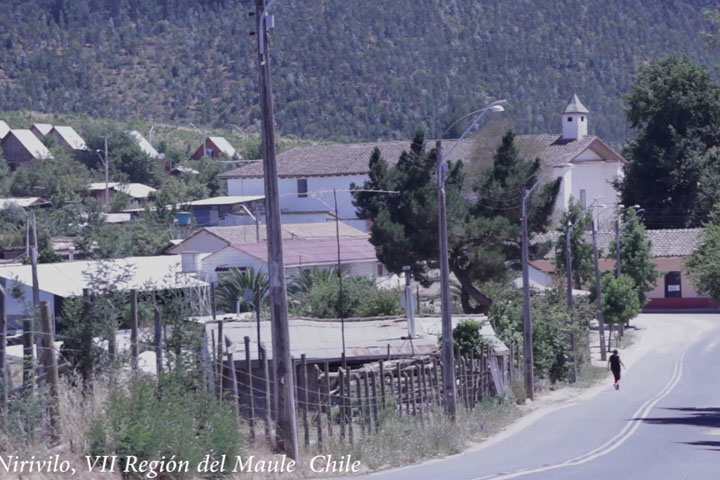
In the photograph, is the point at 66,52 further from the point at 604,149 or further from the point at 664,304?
the point at 664,304

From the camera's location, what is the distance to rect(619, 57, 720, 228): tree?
85.9 meters

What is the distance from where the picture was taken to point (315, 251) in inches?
2180

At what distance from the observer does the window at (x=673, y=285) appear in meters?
Answer: 77.7

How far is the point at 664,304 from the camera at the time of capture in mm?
78875

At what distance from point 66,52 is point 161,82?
19.9m

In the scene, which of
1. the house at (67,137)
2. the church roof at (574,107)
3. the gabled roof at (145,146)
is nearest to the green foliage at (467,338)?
the church roof at (574,107)

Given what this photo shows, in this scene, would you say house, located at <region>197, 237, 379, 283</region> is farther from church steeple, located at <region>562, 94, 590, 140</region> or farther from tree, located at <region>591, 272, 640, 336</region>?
church steeple, located at <region>562, 94, 590, 140</region>

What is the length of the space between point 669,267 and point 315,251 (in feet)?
107

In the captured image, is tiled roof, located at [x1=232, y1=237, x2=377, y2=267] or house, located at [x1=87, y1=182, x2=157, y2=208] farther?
house, located at [x1=87, y1=182, x2=157, y2=208]

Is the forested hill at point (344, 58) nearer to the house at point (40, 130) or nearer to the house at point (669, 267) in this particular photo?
the house at point (40, 130)

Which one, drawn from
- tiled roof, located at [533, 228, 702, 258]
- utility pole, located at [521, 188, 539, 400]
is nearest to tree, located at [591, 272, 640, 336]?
tiled roof, located at [533, 228, 702, 258]

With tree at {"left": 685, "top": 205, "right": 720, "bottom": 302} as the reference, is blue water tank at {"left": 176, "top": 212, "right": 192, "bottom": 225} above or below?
above

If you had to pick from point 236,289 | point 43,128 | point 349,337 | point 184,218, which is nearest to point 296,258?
point 236,289

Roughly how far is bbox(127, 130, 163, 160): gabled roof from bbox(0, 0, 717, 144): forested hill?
1989 centimetres
